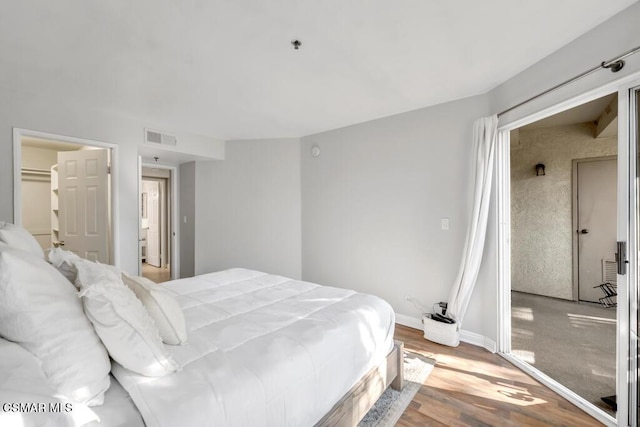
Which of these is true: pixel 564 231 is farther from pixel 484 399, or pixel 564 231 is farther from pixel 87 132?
pixel 87 132

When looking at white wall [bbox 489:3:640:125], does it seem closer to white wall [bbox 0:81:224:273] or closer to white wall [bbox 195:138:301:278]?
white wall [bbox 195:138:301:278]

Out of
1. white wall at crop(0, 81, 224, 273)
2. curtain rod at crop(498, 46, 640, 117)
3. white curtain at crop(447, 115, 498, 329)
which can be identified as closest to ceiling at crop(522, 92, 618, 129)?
white curtain at crop(447, 115, 498, 329)

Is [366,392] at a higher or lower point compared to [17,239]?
lower

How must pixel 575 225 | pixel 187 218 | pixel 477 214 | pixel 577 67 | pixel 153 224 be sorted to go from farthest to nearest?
pixel 153 224, pixel 187 218, pixel 575 225, pixel 477 214, pixel 577 67

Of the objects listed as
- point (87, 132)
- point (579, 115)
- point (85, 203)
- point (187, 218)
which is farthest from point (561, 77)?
point (187, 218)

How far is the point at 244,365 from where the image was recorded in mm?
1154

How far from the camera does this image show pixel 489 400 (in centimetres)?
190

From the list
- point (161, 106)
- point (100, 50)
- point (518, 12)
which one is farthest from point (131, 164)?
point (518, 12)

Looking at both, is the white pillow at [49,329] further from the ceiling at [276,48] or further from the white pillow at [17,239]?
the ceiling at [276,48]

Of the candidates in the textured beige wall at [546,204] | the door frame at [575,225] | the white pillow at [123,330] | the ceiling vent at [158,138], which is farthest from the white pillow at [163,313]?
the door frame at [575,225]

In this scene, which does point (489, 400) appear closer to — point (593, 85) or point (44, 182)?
point (593, 85)

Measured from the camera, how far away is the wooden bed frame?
1379 millimetres

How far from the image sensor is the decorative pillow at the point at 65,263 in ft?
4.47

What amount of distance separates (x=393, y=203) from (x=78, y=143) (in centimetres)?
353
